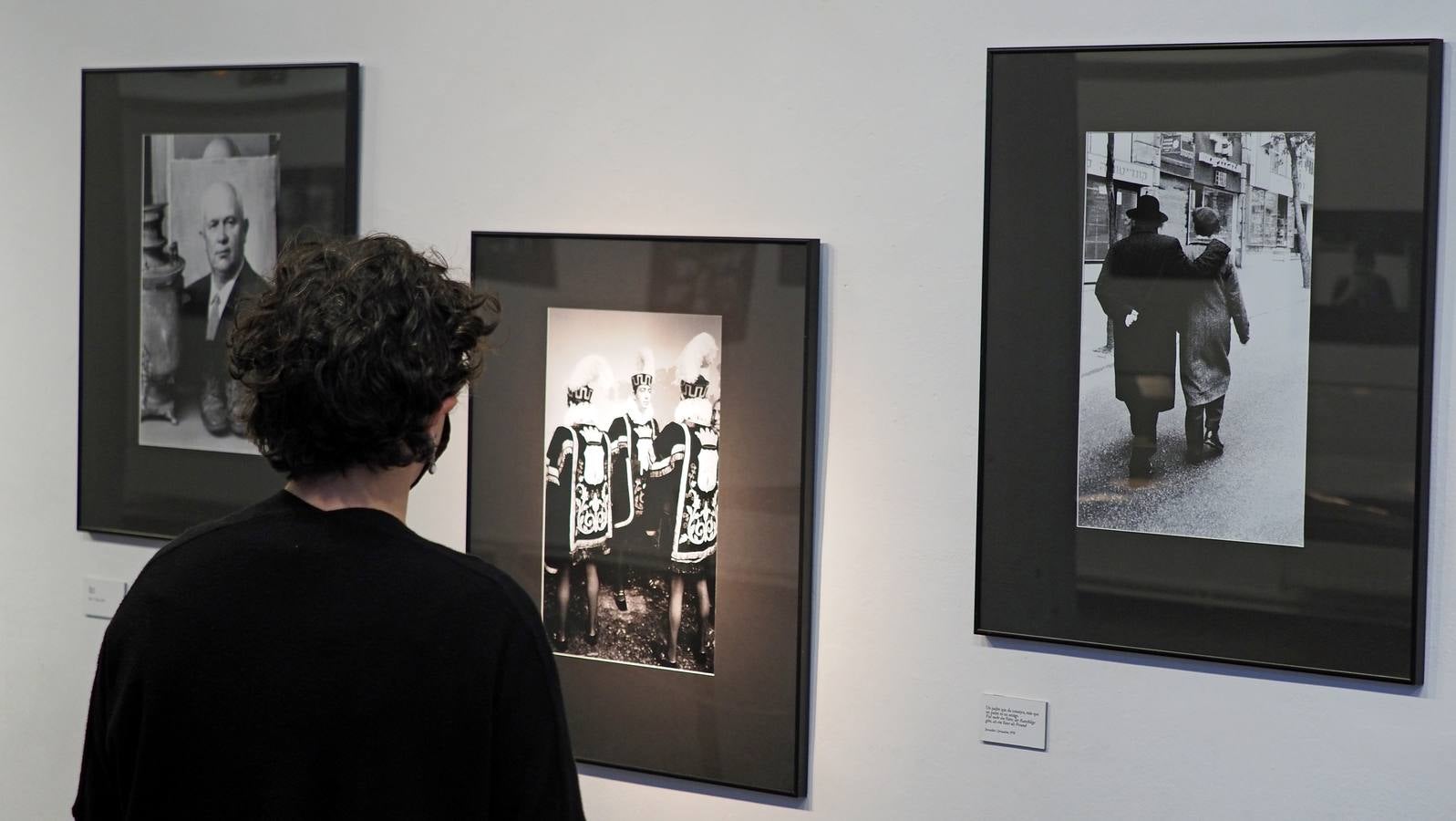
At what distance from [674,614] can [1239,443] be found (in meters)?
0.97

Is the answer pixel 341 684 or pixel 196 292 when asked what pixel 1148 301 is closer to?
pixel 341 684

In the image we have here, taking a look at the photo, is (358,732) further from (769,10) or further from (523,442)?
(769,10)

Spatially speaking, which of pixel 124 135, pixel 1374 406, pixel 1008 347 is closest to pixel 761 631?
pixel 1008 347

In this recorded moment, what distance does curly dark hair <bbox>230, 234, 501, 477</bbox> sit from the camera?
3.79ft

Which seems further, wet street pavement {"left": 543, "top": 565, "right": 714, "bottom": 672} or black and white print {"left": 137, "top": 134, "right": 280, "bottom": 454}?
black and white print {"left": 137, "top": 134, "right": 280, "bottom": 454}

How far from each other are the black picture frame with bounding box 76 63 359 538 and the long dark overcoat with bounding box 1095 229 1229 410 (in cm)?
141

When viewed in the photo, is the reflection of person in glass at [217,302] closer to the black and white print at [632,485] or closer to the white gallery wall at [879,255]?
the white gallery wall at [879,255]

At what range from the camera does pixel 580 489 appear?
7.59ft

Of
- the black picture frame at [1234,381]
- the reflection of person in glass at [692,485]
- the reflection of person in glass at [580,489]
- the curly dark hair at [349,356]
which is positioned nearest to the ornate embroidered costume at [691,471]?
the reflection of person in glass at [692,485]

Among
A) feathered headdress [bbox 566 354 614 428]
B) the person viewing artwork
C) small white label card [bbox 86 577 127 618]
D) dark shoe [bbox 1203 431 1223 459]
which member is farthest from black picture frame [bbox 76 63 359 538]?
dark shoe [bbox 1203 431 1223 459]

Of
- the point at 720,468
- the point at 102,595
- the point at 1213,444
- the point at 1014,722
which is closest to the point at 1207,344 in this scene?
the point at 1213,444

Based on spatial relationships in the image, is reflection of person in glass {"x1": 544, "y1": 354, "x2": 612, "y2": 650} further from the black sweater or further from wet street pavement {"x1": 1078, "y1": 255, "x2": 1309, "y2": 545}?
the black sweater

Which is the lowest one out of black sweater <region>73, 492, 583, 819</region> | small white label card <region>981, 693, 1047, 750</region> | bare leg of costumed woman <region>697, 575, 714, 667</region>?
small white label card <region>981, 693, 1047, 750</region>

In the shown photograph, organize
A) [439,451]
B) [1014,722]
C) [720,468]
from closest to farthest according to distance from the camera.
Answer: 1. [439,451]
2. [1014,722]
3. [720,468]
